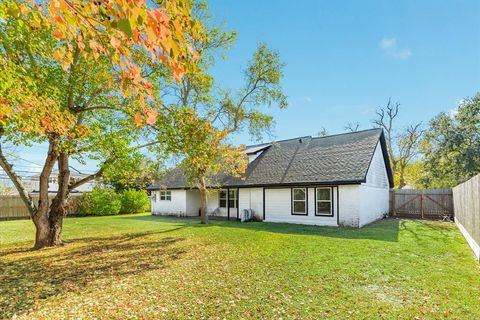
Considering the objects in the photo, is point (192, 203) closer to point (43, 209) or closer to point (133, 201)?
point (133, 201)

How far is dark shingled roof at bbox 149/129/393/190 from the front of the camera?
14.0 metres

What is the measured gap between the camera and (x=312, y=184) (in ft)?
47.0

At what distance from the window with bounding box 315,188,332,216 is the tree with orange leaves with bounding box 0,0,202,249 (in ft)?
29.8

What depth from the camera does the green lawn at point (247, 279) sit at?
426 cm

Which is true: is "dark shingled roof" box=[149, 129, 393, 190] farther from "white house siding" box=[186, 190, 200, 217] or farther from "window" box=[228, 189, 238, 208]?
"white house siding" box=[186, 190, 200, 217]

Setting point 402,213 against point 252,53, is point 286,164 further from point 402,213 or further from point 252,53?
point 402,213

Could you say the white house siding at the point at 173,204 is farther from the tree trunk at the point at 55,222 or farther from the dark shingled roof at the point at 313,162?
the tree trunk at the point at 55,222

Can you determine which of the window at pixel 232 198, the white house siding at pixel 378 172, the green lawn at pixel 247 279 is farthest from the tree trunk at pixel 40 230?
the white house siding at pixel 378 172

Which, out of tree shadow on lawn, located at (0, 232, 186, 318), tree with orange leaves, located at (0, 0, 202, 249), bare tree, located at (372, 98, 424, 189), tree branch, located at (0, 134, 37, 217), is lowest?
tree shadow on lawn, located at (0, 232, 186, 318)

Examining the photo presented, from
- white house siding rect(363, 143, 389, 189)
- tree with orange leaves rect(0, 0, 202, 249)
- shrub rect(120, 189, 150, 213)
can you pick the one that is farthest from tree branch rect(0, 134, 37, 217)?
shrub rect(120, 189, 150, 213)

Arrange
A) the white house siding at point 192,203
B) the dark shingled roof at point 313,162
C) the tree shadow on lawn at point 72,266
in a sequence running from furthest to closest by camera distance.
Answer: the white house siding at point 192,203 < the dark shingled roof at point 313,162 < the tree shadow on lawn at point 72,266

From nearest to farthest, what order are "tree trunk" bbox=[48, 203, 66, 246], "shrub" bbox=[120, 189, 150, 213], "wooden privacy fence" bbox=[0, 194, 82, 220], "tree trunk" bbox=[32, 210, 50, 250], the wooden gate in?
"tree trunk" bbox=[32, 210, 50, 250] → "tree trunk" bbox=[48, 203, 66, 246] → the wooden gate → "wooden privacy fence" bbox=[0, 194, 82, 220] → "shrub" bbox=[120, 189, 150, 213]

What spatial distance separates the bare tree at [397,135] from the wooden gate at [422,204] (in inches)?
550

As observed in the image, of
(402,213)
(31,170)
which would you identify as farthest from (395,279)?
(31,170)
